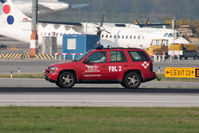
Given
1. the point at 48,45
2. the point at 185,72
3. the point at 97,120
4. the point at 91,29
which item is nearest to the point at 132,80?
the point at 185,72

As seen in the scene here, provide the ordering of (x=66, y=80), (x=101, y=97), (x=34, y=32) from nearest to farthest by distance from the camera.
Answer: (x=101, y=97) < (x=66, y=80) < (x=34, y=32)

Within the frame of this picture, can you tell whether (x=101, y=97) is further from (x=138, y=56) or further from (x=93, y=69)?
(x=138, y=56)

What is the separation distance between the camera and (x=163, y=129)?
43.5ft

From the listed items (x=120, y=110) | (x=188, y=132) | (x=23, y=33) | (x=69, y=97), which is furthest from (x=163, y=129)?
(x=23, y=33)

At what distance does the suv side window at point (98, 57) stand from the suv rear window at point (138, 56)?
48.6 inches

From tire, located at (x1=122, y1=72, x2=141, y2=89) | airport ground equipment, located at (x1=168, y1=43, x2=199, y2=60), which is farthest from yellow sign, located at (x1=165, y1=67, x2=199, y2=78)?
airport ground equipment, located at (x1=168, y1=43, x2=199, y2=60)

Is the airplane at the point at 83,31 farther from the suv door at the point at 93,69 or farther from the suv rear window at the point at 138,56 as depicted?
the suv door at the point at 93,69

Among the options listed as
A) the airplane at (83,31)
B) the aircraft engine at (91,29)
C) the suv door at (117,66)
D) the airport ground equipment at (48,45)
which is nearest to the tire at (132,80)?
the suv door at (117,66)

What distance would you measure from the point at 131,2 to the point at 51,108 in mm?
157863

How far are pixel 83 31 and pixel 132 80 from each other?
150ft

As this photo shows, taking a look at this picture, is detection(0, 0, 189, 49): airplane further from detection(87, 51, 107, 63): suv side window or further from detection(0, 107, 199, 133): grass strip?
detection(0, 107, 199, 133): grass strip

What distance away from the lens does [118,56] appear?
81.7ft

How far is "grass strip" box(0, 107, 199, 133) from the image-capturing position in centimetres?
1311

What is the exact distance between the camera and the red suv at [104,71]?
80.3ft
